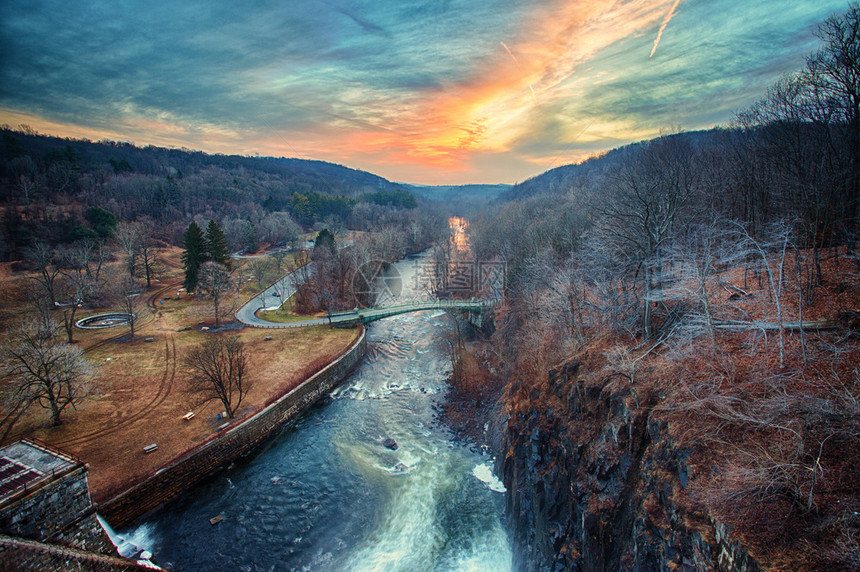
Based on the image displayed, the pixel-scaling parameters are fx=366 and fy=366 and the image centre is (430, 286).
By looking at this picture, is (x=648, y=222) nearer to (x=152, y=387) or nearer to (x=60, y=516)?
(x=60, y=516)

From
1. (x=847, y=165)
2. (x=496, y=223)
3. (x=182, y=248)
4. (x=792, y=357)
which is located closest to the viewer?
(x=792, y=357)

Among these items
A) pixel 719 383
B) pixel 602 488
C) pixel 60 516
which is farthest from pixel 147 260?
pixel 719 383

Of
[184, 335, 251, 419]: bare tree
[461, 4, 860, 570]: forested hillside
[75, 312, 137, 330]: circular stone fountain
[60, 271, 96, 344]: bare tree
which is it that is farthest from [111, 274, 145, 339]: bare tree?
[461, 4, 860, 570]: forested hillside

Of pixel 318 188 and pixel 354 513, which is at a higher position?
pixel 318 188

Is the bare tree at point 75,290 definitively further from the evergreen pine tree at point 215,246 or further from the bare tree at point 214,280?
the evergreen pine tree at point 215,246

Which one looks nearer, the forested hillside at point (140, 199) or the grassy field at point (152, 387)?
the grassy field at point (152, 387)

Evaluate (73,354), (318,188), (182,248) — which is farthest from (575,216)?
(318,188)

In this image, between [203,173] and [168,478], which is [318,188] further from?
[168,478]

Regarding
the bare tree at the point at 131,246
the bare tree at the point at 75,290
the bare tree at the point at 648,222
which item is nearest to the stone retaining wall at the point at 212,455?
the bare tree at the point at 648,222
